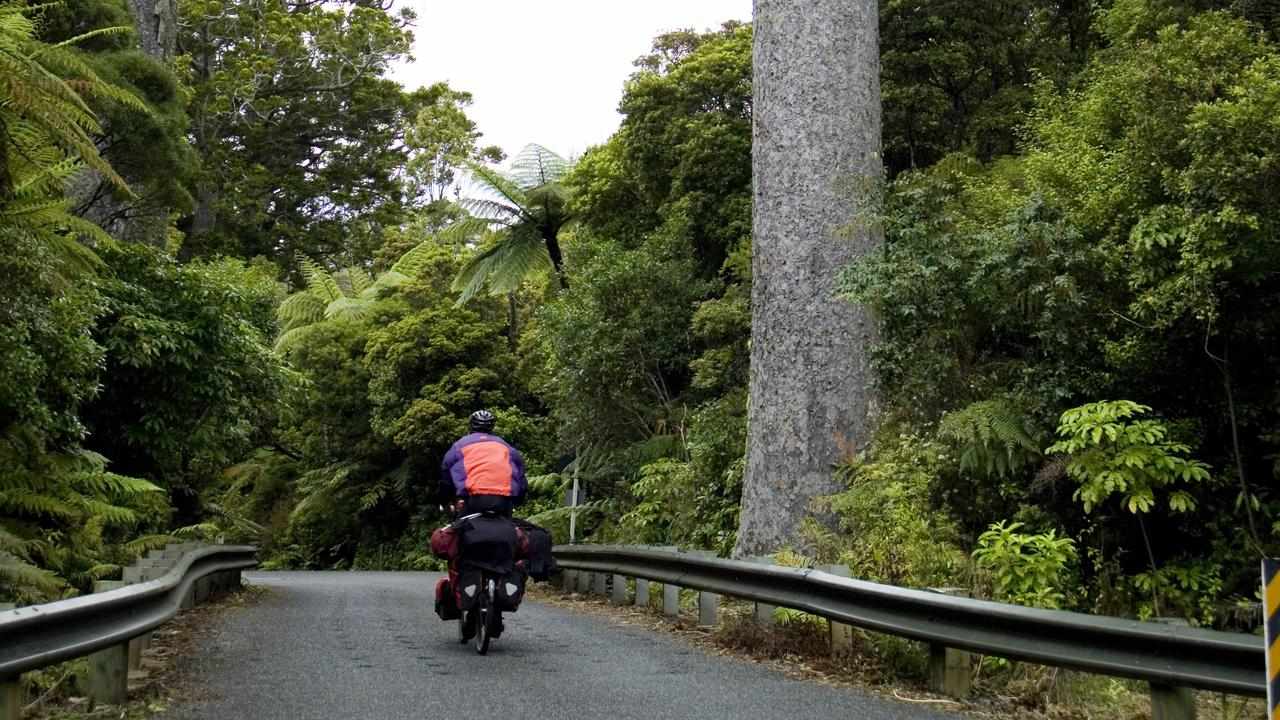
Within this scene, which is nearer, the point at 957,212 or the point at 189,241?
the point at 957,212

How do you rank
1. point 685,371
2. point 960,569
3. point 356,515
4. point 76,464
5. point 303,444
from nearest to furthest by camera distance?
point 960,569
point 76,464
point 685,371
point 356,515
point 303,444

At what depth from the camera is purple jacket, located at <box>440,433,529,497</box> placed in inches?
348

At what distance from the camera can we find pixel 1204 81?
8.84 metres

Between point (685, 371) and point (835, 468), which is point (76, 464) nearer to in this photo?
point (835, 468)

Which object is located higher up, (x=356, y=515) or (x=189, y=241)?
(x=189, y=241)

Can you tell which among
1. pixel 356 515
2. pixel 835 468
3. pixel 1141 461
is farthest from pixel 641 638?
pixel 356 515

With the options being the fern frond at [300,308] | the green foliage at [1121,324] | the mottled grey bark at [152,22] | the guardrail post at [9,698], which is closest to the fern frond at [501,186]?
the mottled grey bark at [152,22]

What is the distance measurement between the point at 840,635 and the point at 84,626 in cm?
421

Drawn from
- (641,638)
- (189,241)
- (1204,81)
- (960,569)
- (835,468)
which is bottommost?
(641,638)

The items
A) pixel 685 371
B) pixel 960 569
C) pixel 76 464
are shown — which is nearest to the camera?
pixel 960 569

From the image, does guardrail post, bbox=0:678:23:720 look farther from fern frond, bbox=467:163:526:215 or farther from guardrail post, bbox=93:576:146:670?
fern frond, bbox=467:163:526:215

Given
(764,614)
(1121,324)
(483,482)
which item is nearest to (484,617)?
(483,482)

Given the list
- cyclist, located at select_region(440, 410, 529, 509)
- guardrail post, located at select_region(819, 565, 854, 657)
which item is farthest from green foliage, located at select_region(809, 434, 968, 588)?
cyclist, located at select_region(440, 410, 529, 509)

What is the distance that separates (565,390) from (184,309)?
5.68 m
